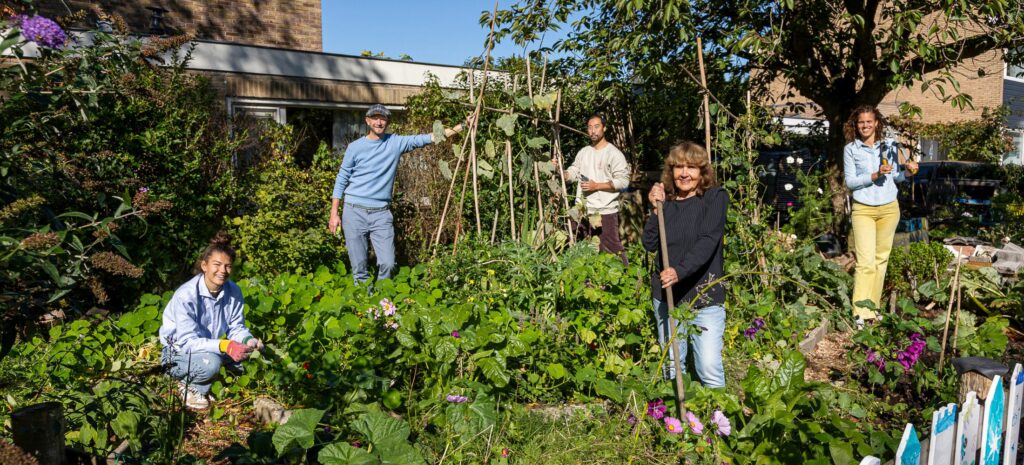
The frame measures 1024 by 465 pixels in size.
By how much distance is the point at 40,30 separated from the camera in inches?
61.8

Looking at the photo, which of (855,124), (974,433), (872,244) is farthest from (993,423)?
(855,124)

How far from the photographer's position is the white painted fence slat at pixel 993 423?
8.45 ft

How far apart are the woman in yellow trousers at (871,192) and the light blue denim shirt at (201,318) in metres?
4.17

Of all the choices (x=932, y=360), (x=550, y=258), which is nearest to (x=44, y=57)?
(x=550, y=258)

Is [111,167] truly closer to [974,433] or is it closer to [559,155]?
[559,155]

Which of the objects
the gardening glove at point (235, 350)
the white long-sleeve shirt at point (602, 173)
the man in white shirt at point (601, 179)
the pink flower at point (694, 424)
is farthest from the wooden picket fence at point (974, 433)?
the white long-sleeve shirt at point (602, 173)

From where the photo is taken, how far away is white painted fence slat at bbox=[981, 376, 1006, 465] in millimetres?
2574

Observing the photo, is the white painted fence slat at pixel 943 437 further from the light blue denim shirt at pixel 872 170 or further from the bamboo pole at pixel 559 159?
the bamboo pole at pixel 559 159

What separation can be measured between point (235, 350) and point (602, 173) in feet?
10.8

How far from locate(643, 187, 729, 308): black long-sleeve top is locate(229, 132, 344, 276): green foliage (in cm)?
322

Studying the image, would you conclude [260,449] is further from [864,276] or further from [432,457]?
[864,276]

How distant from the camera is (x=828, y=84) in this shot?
7766mm

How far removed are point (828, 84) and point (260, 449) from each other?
7.19 metres

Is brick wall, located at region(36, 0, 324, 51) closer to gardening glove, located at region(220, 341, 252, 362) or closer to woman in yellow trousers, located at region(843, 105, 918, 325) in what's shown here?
gardening glove, located at region(220, 341, 252, 362)
